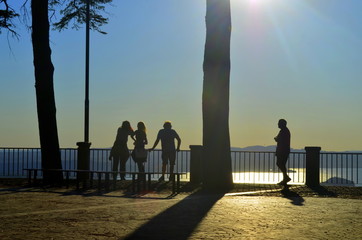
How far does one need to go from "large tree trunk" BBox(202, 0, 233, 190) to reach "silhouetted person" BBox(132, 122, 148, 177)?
7.42 feet

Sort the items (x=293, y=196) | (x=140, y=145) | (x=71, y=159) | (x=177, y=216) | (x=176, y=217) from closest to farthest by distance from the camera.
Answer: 1. (x=176, y=217)
2. (x=177, y=216)
3. (x=293, y=196)
4. (x=140, y=145)
5. (x=71, y=159)

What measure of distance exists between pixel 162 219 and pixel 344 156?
1198 centimetres

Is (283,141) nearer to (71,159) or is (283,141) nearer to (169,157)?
(169,157)

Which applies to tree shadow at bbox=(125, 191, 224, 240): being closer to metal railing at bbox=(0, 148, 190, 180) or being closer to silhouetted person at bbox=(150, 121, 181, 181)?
silhouetted person at bbox=(150, 121, 181, 181)

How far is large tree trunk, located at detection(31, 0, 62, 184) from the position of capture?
18609 mm

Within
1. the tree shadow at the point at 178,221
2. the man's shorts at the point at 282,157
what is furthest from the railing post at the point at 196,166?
the tree shadow at the point at 178,221

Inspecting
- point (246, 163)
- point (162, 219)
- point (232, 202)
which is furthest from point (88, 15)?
point (162, 219)

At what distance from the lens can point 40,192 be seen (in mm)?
14461

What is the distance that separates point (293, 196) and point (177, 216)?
16.0 ft

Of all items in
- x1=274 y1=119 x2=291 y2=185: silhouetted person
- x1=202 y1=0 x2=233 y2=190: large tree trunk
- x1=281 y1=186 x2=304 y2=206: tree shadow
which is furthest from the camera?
x1=274 y1=119 x2=291 y2=185: silhouetted person

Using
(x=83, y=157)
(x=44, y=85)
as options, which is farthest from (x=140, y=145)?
(x=44, y=85)

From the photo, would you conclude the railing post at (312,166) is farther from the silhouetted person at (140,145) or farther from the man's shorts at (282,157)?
the silhouetted person at (140,145)

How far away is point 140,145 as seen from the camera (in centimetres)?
1783

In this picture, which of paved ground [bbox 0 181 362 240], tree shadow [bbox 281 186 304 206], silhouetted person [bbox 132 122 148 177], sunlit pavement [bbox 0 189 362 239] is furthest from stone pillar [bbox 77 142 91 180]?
tree shadow [bbox 281 186 304 206]
